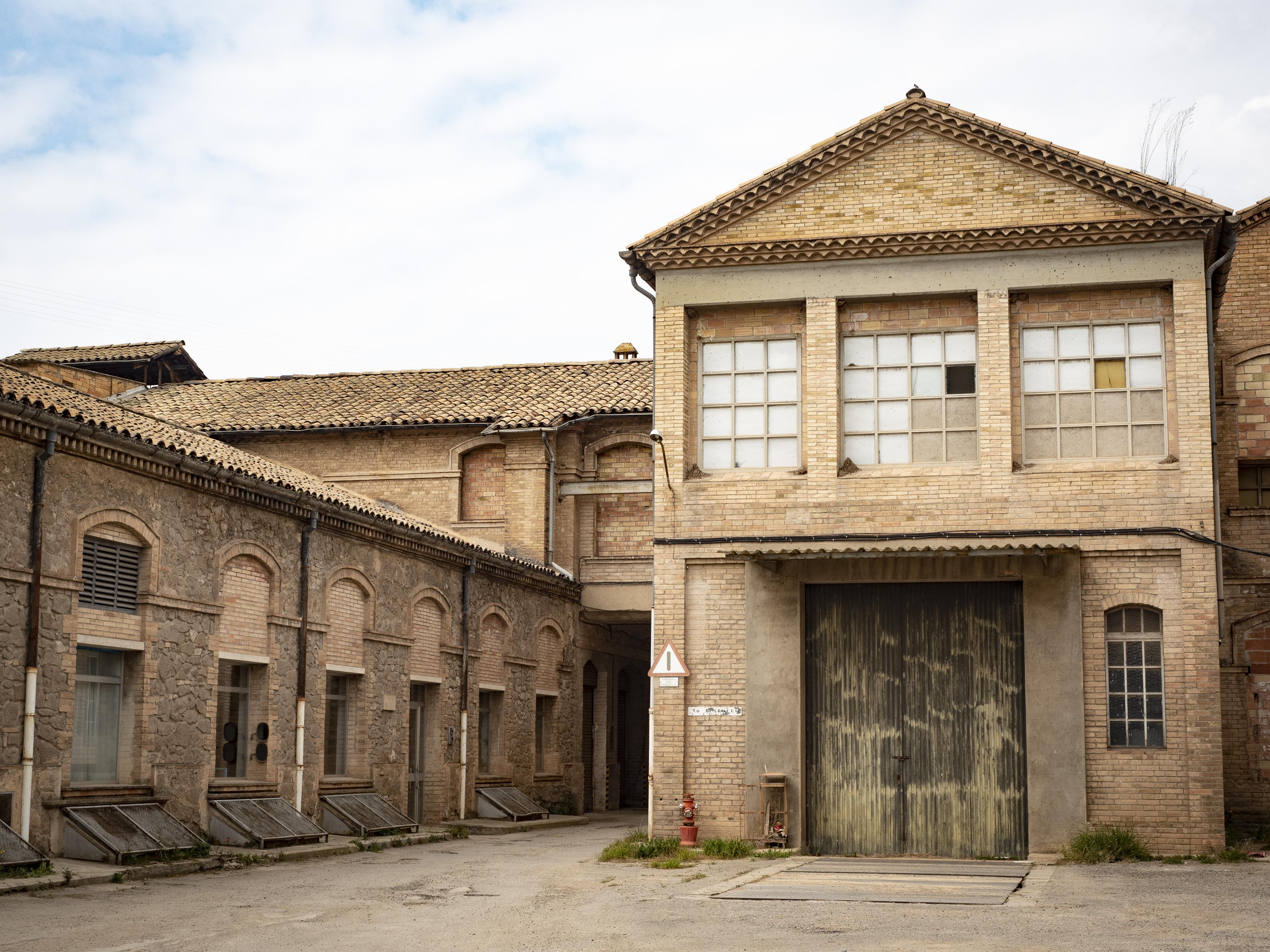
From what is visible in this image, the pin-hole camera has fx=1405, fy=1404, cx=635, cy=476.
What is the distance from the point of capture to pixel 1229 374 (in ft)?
74.7

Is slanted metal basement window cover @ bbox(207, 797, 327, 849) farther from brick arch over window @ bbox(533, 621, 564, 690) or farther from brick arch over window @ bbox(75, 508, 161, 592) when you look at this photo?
brick arch over window @ bbox(533, 621, 564, 690)

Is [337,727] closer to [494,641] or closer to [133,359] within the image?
[494,641]

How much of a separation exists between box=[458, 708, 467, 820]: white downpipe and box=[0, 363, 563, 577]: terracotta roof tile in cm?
318

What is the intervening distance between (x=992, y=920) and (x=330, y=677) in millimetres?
13412

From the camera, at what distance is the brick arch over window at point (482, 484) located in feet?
105

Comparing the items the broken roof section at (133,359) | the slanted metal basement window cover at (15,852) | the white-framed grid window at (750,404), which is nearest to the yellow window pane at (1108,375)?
the white-framed grid window at (750,404)

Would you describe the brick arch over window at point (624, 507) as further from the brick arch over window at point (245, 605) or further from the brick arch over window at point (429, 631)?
the brick arch over window at point (245, 605)

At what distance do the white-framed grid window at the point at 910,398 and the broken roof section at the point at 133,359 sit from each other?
2464cm

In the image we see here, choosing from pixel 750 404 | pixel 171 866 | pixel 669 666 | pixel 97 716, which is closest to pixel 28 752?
pixel 97 716

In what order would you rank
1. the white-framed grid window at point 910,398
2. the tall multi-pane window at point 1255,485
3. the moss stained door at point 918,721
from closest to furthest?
the moss stained door at point 918,721, the white-framed grid window at point 910,398, the tall multi-pane window at point 1255,485

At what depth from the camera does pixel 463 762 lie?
26.3m

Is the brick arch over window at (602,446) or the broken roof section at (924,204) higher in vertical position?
the broken roof section at (924,204)

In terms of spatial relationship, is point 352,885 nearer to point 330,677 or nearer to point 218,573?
point 218,573

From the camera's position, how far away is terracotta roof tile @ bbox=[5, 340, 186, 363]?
3759 cm
